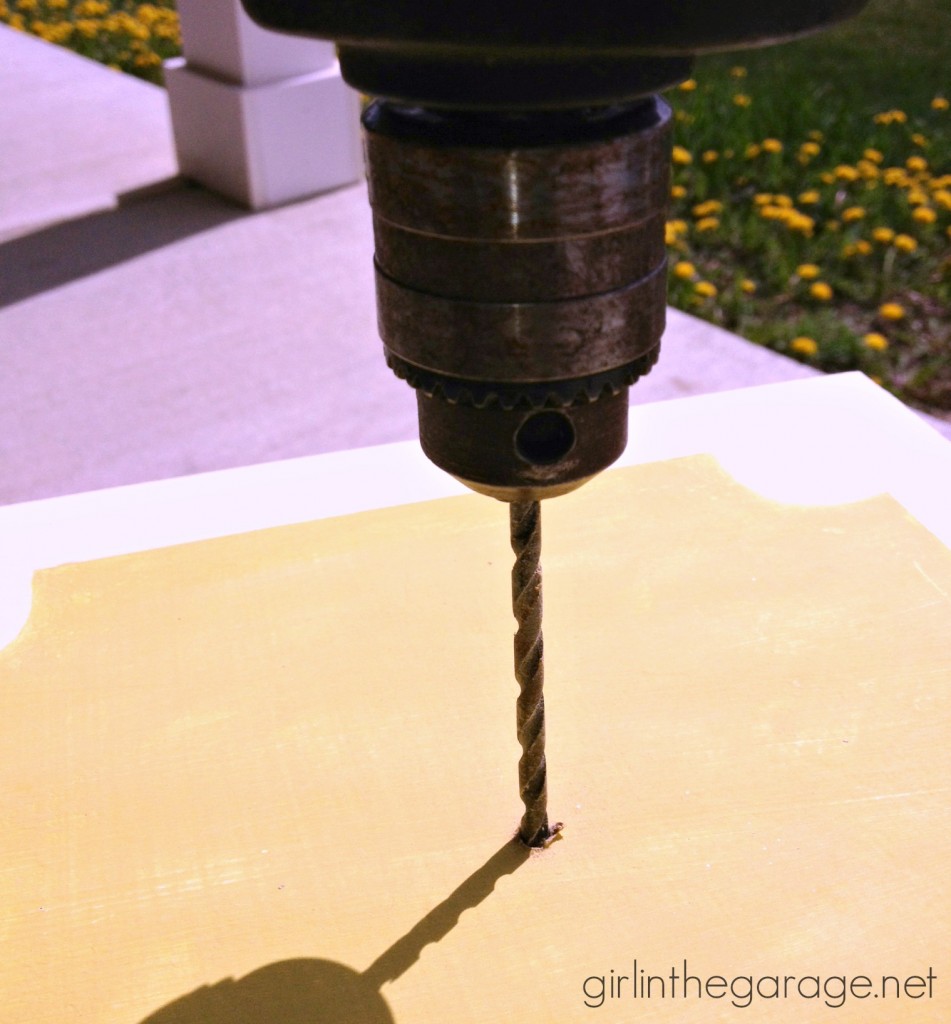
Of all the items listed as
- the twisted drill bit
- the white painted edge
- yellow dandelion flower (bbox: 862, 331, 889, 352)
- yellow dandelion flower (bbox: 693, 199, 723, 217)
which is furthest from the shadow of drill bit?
yellow dandelion flower (bbox: 693, 199, 723, 217)

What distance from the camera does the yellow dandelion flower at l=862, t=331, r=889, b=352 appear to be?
2454mm

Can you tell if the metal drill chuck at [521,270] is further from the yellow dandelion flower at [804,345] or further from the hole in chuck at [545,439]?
the yellow dandelion flower at [804,345]

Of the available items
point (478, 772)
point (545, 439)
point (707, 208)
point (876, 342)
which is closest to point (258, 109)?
point (707, 208)

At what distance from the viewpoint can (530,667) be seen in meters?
0.87

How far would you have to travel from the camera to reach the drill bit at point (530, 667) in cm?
81

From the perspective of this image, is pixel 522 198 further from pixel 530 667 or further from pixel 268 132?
pixel 268 132

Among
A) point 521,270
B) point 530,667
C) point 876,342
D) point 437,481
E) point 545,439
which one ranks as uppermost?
point 521,270

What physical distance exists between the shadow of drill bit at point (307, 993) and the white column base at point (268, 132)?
8.27 feet

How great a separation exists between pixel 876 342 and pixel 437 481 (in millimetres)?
1393

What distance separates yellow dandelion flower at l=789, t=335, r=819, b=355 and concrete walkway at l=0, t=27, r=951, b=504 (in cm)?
10

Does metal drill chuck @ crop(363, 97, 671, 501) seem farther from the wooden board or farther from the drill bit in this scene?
the wooden board

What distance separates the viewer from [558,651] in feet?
3.79

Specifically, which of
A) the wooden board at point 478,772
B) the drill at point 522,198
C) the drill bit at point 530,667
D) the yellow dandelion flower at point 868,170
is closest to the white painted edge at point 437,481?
the wooden board at point 478,772

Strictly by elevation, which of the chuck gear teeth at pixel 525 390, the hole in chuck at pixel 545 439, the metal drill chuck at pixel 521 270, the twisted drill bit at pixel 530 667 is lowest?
the twisted drill bit at pixel 530 667
